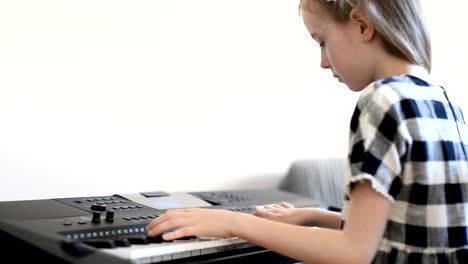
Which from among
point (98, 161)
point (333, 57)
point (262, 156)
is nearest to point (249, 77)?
point (262, 156)

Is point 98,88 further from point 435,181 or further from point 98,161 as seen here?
point 435,181

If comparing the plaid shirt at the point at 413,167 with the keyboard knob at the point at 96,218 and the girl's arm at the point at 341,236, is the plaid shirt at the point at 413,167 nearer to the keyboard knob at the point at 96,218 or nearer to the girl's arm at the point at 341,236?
the girl's arm at the point at 341,236

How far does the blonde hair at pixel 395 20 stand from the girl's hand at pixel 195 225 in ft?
1.11

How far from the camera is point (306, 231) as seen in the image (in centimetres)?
85

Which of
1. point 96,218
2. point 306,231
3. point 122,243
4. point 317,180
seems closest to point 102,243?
point 122,243

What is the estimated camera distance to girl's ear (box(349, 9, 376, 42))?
0.90m

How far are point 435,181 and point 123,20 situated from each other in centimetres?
77

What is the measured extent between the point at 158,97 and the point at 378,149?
707 millimetres

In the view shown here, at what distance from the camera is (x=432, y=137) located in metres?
0.84

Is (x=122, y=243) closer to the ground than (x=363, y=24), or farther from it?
closer to the ground

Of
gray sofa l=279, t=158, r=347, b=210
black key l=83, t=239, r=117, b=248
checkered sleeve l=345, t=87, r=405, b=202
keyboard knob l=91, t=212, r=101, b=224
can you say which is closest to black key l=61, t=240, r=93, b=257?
black key l=83, t=239, r=117, b=248

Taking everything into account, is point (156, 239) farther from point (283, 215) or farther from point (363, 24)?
point (363, 24)

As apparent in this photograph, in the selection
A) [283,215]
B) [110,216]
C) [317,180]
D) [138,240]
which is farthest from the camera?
[317,180]

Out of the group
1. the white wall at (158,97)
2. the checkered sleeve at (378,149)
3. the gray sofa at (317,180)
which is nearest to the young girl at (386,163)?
the checkered sleeve at (378,149)
